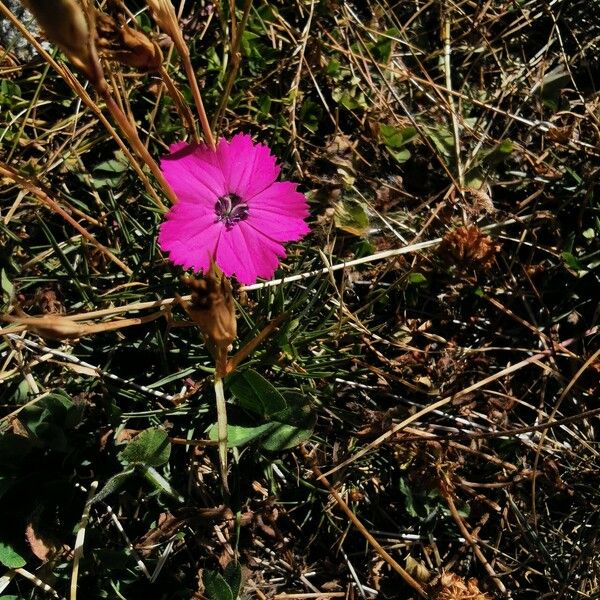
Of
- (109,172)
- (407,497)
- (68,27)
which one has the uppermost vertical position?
(109,172)

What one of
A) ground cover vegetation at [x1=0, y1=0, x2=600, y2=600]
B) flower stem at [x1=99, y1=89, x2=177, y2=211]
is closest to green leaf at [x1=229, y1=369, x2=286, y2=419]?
ground cover vegetation at [x1=0, y1=0, x2=600, y2=600]

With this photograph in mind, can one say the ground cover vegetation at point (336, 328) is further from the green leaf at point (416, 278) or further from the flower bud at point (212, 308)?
the flower bud at point (212, 308)

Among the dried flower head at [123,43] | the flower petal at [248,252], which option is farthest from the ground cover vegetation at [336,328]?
the dried flower head at [123,43]

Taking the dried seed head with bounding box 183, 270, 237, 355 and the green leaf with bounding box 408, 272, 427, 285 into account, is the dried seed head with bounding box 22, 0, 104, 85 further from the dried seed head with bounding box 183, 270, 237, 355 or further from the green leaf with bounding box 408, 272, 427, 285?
the green leaf with bounding box 408, 272, 427, 285

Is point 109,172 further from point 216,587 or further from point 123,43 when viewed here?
point 216,587

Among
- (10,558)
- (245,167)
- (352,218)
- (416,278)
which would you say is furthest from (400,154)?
(10,558)

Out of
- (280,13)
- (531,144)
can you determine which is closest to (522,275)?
(531,144)

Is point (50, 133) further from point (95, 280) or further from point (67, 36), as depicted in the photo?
point (67, 36)
